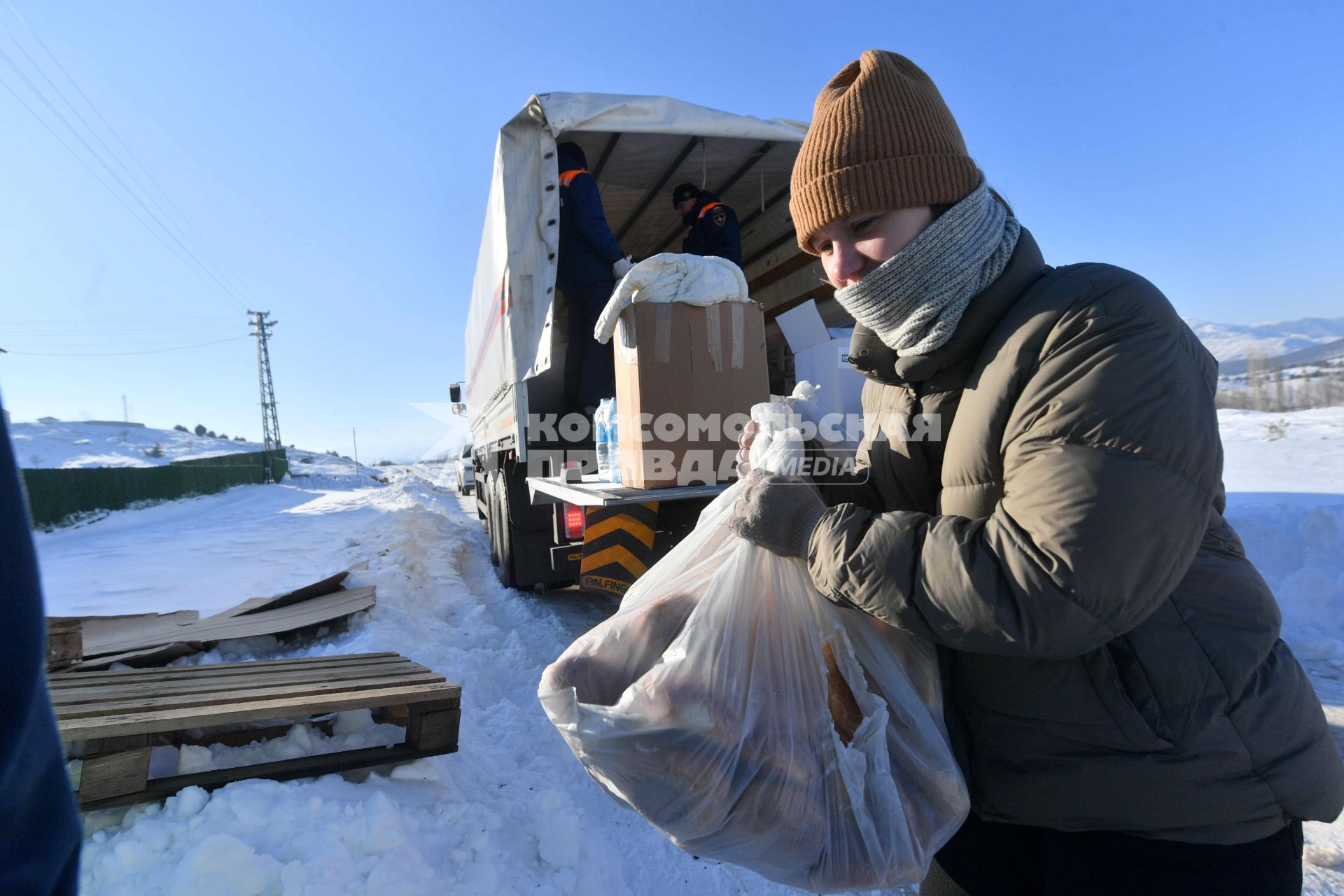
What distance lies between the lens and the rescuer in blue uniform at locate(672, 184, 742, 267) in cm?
500

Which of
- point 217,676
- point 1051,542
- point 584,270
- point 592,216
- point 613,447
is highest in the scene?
point 592,216

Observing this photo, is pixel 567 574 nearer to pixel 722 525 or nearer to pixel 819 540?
pixel 722 525

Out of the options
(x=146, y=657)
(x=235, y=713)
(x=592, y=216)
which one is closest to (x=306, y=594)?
(x=146, y=657)

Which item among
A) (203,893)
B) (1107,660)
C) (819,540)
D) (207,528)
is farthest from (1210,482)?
(207,528)

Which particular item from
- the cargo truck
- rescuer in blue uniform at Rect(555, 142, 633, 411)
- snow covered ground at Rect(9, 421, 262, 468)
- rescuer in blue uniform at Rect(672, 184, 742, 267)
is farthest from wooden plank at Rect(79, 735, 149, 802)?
snow covered ground at Rect(9, 421, 262, 468)

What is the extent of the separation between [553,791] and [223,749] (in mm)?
1169

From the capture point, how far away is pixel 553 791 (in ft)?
8.25

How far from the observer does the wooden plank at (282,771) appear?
1994mm

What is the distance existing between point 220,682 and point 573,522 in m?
2.16

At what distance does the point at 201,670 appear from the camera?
9.91 feet

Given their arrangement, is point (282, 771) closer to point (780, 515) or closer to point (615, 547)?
point (615, 547)

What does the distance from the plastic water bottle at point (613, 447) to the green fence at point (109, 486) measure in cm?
840

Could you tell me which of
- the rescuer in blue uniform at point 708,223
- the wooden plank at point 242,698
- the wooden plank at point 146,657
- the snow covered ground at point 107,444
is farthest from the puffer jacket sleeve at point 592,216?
the snow covered ground at point 107,444

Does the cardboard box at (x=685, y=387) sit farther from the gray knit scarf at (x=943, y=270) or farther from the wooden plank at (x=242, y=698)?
the gray knit scarf at (x=943, y=270)
